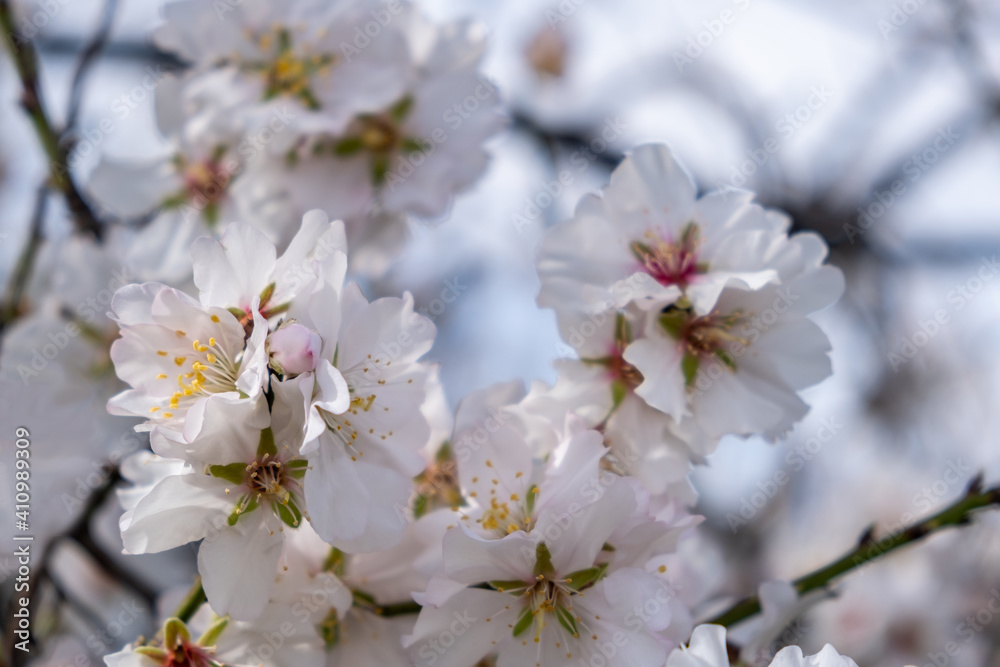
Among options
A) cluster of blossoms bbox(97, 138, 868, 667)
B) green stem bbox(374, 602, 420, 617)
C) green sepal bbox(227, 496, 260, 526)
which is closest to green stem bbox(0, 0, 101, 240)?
cluster of blossoms bbox(97, 138, 868, 667)

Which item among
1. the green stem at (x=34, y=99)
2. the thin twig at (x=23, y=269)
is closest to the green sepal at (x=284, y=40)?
the green stem at (x=34, y=99)

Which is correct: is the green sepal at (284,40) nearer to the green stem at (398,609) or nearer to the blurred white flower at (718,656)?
the green stem at (398,609)

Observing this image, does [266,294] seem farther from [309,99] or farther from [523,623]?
[309,99]

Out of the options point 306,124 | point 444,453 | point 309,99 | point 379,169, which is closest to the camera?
point 444,453

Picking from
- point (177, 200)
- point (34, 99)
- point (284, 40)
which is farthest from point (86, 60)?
point (284, 40)

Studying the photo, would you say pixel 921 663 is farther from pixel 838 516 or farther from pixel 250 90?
pixel 250 90

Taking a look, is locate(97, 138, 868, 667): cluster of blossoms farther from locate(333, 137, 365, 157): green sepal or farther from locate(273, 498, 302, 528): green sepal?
locate(333, 137, 365, 157): green sepal
